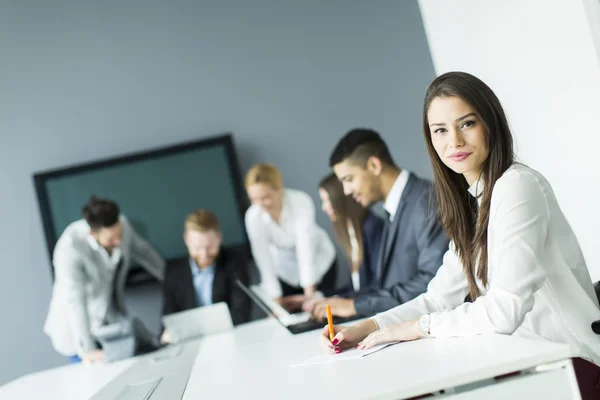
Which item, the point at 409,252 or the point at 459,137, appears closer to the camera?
the point at 459,137

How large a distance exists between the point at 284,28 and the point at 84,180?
171cm

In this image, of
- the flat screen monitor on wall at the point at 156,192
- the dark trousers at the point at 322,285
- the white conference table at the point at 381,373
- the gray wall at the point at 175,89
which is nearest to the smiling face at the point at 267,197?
the flat screen monitor on wall at the point at 156,192

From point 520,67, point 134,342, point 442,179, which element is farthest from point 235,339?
point 520,67

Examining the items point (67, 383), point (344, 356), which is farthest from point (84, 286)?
point (344, 356)

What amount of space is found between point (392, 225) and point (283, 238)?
197cm

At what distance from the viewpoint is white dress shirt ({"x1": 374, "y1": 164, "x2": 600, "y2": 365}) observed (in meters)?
1.69

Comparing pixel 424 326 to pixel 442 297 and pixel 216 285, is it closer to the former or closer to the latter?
pixel 442 297

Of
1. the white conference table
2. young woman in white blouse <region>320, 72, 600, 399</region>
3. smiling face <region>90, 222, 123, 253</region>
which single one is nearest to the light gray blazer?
smiling face <region>90, 222, 123, 253</region>

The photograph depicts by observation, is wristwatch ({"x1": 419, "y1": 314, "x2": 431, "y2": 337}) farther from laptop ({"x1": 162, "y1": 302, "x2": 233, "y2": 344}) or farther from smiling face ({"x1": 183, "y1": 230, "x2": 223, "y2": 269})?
smiling face ({"x1": 183, "y1": 230, "x2": 223, "y2": 269})

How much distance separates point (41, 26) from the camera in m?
5.17

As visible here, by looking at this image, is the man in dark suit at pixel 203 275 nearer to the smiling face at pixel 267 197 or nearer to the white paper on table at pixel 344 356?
the smiling face at pixel 267 197

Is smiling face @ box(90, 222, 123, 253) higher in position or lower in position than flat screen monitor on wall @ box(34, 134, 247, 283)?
lower

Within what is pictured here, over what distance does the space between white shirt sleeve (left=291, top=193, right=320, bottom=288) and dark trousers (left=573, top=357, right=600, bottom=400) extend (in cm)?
331

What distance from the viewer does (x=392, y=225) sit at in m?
2.97
